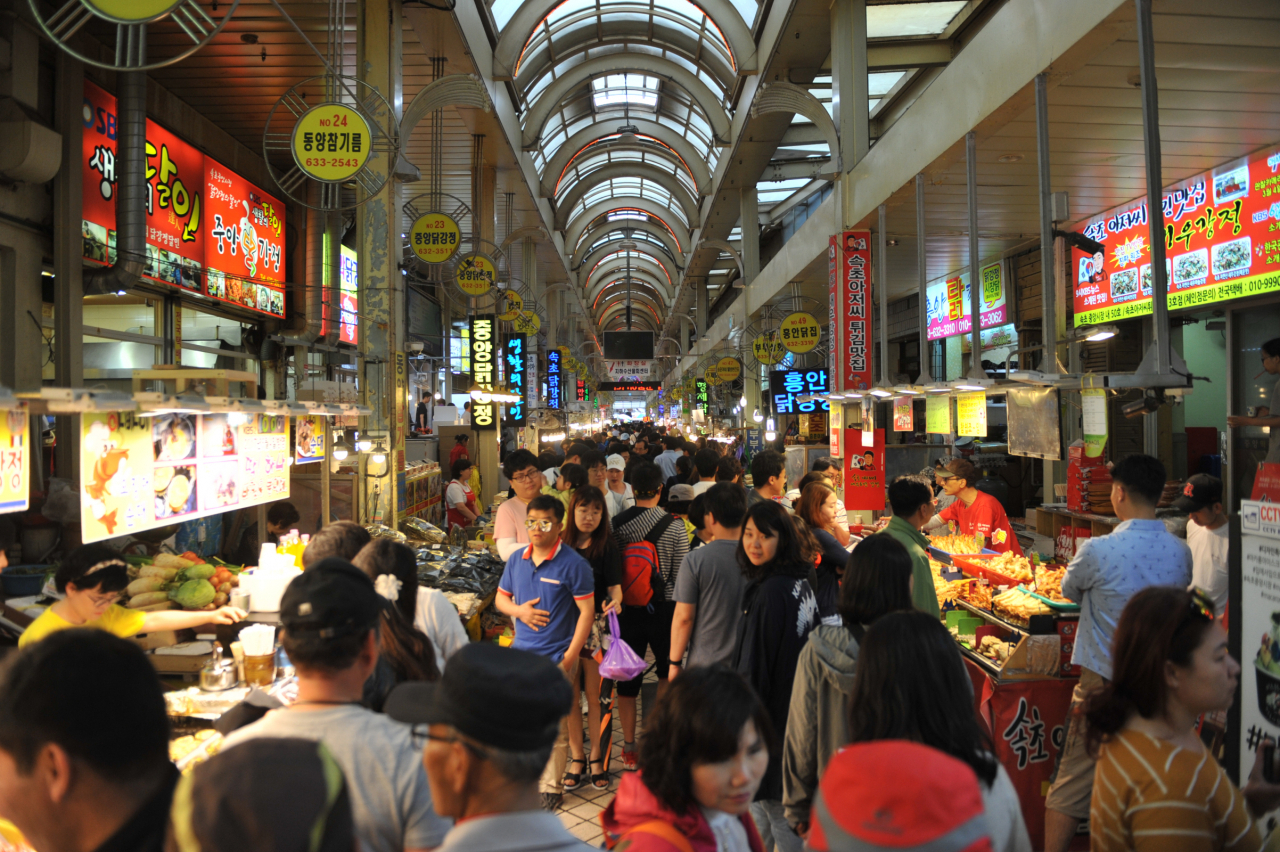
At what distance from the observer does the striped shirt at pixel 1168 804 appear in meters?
1.77

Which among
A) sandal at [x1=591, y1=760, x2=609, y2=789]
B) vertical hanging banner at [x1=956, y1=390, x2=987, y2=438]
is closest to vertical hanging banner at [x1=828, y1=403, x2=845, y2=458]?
vertical hanging banner at [x1=956, y1=390, x2=987, y2=438]

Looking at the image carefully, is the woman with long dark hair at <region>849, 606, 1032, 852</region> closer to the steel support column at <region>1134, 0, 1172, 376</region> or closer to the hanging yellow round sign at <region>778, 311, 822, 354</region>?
the steel support column at <region>1134, 0, 1172, 376</region>

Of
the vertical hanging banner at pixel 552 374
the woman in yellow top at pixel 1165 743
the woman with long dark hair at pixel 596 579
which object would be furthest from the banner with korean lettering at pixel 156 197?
the vertical hanging banner at pixel 552 374

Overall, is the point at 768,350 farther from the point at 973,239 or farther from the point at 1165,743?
the point at 1165,743

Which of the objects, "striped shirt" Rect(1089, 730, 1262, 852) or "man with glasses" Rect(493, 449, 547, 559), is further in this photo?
"man with glasses" Rect(493, 449, 547, 559)

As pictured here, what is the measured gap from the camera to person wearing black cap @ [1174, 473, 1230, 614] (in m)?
4.33

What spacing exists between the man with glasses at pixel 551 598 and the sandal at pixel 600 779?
1.19 feet

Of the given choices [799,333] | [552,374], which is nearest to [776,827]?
[799,333]

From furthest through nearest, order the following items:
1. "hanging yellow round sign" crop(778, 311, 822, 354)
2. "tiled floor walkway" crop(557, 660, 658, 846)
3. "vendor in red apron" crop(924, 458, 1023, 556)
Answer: "hanging yellow round sign" crop(778, 311, 822, 354) → "vendor in red apron" crop(924, 458, 1023, 556) → "tiled floor walkway" crop(557, 660, 658, 846)

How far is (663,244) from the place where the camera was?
1224 inches

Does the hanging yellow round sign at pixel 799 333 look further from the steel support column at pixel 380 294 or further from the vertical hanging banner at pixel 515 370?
the steel support column at pixel 380 294

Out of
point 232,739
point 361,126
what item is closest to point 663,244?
point 361,126

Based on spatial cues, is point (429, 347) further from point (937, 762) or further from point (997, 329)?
point (937, 762)

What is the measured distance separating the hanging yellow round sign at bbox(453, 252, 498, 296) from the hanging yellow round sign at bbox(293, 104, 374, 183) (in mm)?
5340
